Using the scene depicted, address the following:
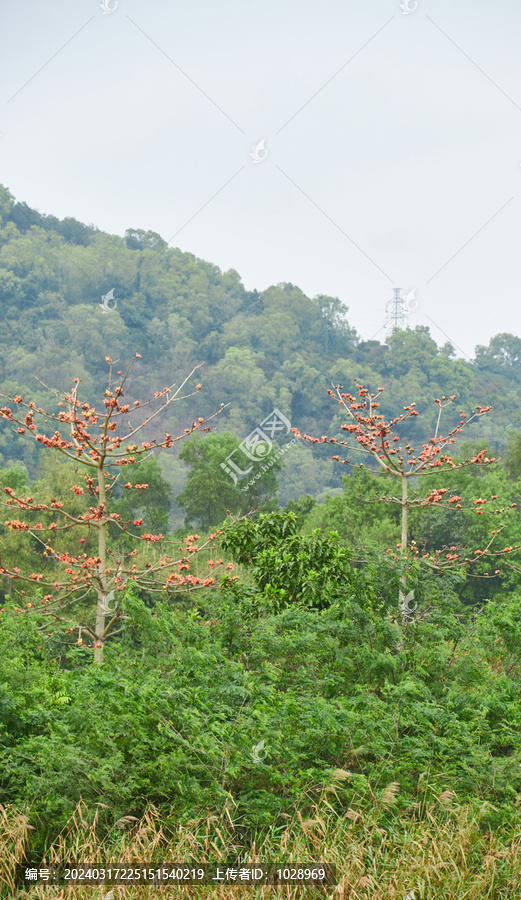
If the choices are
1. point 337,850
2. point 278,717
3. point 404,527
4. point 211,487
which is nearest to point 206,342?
point 211,487

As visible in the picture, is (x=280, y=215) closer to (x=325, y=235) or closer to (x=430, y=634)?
(x=325, y=235)

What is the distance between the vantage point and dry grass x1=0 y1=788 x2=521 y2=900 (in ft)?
8.46

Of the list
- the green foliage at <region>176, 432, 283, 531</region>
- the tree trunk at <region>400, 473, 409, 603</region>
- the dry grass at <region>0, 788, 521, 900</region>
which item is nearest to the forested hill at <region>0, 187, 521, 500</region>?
the green foliage at <region>176, 432, 283, 531</region>

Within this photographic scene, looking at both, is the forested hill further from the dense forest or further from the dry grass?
the dry grass

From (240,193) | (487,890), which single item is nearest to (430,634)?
(487,890)

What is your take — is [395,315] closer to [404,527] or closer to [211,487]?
[211,487]

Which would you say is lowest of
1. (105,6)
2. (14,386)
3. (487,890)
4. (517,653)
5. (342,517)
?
(487,890)

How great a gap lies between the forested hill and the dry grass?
1649 inches

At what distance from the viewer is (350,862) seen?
2695 mm

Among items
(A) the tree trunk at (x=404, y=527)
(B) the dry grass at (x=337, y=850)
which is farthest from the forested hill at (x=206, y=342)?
(B) the dry grass at (x=337, y=850)

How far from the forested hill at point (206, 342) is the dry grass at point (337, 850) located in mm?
41882

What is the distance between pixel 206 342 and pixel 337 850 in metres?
58.2

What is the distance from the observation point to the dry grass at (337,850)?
258 centimetres

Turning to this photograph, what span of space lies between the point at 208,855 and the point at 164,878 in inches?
7.4
